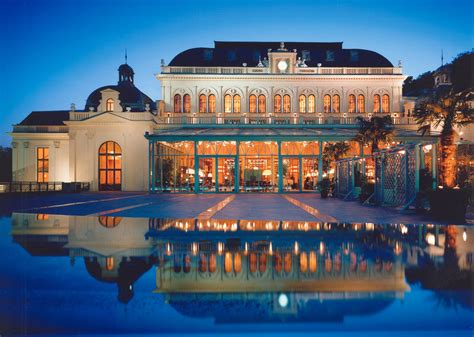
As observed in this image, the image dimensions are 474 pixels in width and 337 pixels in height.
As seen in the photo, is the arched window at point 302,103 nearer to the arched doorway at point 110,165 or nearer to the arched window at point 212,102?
the arched window at point 212,102

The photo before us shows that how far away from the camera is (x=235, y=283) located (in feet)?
15.3

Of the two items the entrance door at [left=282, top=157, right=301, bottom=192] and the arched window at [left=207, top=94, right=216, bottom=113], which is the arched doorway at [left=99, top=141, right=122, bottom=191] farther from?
the entrance door at [left=282, top=157, right=301, bottom=192]

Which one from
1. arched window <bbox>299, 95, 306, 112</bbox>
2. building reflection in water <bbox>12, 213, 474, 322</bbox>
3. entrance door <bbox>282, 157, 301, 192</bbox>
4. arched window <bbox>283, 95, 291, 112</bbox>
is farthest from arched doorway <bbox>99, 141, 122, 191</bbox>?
building reflection in water <bbox>12, 213, 474, 322</bbox>

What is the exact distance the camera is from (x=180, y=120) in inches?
1469

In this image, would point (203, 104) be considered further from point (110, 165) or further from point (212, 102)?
point (110, 165)

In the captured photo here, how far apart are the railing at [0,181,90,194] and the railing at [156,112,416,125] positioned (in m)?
9.88

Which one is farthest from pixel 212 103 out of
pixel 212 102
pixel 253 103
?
pixel 253 103

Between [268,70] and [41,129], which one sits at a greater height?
[268,70]

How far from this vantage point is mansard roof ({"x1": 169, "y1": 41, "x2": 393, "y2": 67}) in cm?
4141

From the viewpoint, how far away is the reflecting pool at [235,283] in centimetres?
358

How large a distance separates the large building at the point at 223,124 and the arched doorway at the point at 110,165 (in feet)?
0.32

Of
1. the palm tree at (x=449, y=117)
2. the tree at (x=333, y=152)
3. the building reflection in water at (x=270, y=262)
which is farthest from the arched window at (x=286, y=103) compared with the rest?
the building reflection in water at (x=270, y=262)

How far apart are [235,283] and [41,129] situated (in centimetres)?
4010

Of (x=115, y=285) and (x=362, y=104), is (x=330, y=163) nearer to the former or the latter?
(x=362, y=104)
